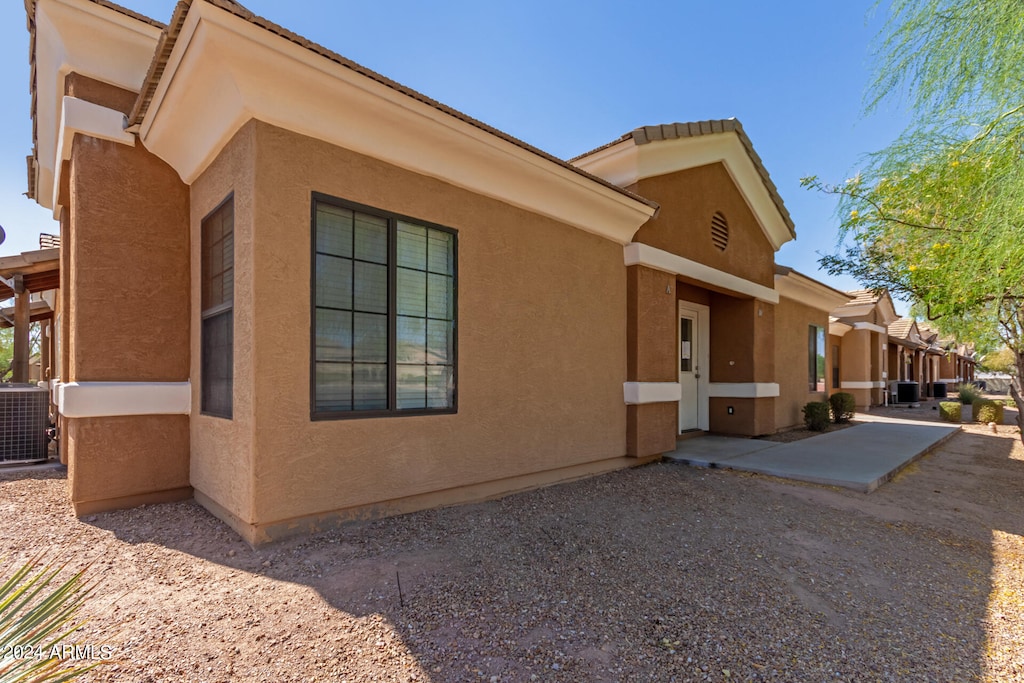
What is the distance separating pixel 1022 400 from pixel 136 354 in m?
14.4

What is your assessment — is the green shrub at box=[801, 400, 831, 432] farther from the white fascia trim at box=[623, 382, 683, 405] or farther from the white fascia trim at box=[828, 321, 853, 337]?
the white fascia trim at box=[828, 321, 853, 337]

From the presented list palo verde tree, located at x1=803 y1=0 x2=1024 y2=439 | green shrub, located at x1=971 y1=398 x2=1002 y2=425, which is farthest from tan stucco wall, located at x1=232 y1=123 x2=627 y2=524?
green shrub, located at x1=971 y1=398 x2=1002 y2=425

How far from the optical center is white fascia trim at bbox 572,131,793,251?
754cm

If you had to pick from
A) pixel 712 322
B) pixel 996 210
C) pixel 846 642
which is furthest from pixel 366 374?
pixel 712 322

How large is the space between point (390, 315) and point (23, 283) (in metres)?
7.78

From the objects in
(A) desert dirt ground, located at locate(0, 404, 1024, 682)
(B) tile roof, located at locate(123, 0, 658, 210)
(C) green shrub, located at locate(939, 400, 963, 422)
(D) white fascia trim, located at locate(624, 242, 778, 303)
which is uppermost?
(B) tile roof, located at locate(123, 0, 658, 210)

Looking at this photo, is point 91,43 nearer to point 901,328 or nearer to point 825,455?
point 825,455

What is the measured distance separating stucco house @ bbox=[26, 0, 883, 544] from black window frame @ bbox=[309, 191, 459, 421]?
21 mm

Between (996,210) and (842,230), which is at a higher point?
(842,230)

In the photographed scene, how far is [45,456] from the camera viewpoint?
23.9ft

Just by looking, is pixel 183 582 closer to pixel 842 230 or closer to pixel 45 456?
pixel 45 456

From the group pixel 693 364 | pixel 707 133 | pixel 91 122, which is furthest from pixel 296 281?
pixel 693 364

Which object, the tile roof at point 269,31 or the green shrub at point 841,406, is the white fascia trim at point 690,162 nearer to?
the tile roof at point 269,31

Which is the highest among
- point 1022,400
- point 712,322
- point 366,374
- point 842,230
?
point 842,230
